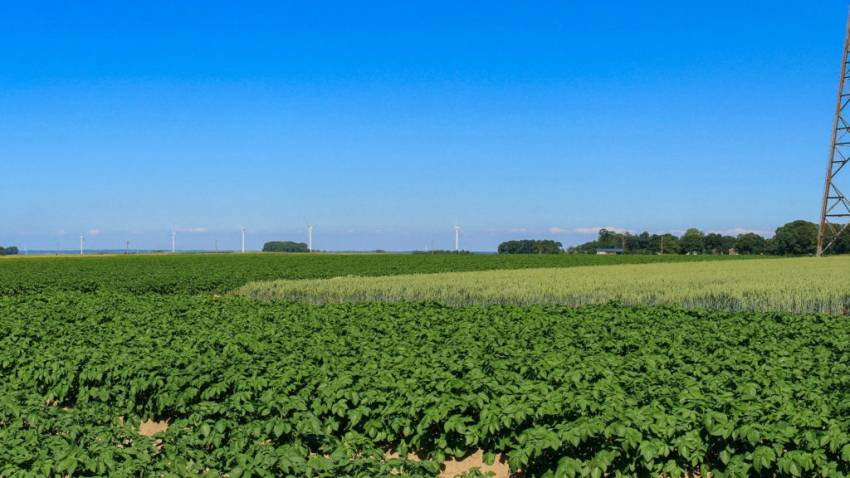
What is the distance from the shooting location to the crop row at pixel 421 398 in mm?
5648

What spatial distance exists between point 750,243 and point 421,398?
172755 millimetres

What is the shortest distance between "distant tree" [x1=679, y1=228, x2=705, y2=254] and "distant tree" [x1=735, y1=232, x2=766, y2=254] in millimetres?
7949

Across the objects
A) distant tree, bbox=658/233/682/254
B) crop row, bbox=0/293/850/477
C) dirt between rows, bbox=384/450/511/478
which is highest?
distant tree, bbox=658/233/682/254

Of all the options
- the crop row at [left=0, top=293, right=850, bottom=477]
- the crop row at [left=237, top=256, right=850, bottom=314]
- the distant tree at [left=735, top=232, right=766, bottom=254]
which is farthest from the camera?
the distant tree at [left=735, top=232, right=766, bottom=254]

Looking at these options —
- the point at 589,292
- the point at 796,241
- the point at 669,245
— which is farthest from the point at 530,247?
the point at 589,292

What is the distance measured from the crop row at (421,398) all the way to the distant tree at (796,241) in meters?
142

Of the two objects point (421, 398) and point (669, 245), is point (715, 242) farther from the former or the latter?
point (421, 398)

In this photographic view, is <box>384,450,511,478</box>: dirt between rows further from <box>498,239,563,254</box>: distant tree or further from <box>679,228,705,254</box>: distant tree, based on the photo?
<box>679,228,705,254</box>: distant tree

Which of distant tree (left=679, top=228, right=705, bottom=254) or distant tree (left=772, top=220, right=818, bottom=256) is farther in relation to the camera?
distant tree (left=679, top=228, right=705, bottom=254)

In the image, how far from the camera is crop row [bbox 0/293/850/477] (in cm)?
565

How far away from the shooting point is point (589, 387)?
7383 millimetres

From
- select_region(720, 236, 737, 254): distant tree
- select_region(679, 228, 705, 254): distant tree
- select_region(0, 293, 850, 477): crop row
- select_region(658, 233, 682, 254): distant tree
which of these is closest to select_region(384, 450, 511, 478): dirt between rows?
select_region(0, 293, 850, 477): crop row

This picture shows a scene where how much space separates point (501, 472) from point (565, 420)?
1124mm

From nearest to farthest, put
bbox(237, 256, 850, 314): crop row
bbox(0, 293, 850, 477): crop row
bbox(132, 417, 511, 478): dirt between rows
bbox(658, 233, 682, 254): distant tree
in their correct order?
1. bbox(0, 293, 850, 477): crop row
2. bbox(132, 417, 511, 478): dirt between rows
3. bbox(237, 256, 850, 314): crop row
4. bbox(658, 233, 682, 254): distant tree
